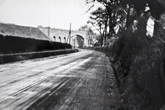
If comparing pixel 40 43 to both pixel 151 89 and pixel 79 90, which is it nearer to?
A: pixel 79 90

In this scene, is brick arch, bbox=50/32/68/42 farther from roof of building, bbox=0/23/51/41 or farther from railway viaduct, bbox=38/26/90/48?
roof of building, bbox=0/23/51/41

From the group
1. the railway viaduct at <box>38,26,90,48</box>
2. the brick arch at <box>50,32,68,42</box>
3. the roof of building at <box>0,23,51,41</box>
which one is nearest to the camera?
the roof of building at <box>0,23,51,41</box>

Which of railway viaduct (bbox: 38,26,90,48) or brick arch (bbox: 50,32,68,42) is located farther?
brick arch (bbox: 50,32,68,42)

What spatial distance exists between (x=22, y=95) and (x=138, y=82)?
11.4ft

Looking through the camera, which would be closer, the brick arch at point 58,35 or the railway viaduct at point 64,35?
the railway viaduct at point 64,35

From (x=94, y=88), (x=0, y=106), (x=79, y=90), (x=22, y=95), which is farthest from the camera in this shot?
(x=94, y=88)

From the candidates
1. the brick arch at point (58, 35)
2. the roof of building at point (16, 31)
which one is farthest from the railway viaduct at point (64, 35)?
the roof of building at point (16, 31)

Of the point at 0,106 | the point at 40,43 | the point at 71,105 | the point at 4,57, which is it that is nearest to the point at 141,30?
the point at 71,105

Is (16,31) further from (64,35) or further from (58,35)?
(64,35)

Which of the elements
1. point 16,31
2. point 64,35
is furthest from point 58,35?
point 16,31

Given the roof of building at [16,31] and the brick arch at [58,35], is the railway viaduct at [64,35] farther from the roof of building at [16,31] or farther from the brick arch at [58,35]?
the roof of building at [16,31]

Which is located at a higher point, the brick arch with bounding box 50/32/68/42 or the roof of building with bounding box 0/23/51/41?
the brick arch with bounding box 50/32/68/42

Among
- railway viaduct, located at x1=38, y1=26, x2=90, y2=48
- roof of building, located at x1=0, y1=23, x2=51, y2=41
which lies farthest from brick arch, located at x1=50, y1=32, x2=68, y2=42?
roof of building, located at x1=0, y1=23, x2=51, y2=41

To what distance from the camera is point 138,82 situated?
5418 mm
